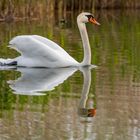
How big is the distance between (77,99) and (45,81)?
137cm

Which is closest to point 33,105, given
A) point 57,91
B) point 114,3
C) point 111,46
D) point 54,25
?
point 57,91

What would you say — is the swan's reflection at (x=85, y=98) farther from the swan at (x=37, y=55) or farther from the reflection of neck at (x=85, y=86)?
the swan at (x=37, y=55)

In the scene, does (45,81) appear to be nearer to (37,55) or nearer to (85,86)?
(85,86)

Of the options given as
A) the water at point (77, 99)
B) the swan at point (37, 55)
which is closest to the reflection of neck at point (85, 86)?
the water at point (77, 99)

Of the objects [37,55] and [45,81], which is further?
[37,55]

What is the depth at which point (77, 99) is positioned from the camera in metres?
8.53

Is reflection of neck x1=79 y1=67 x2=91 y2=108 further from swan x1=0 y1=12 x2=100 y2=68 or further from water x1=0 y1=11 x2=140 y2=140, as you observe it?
swan x1=0 y1=12 x2=100 y2=68

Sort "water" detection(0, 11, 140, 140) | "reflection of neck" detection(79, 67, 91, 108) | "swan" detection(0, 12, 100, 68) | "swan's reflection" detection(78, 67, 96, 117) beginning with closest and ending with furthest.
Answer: "water" detection(0, 11, 140, 140) → "swan's reflection" detection(78, 67, 96, 117) → "reflection of neck" detection(79, 67, 91, 108) → "swan" detection(0, 12, 100, 68)

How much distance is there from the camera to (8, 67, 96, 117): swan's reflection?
27.3 ft

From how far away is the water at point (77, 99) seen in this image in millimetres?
6723

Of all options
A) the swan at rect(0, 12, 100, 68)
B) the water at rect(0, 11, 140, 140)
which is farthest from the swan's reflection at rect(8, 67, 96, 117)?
the swan at rect(0, 12, 100, 68)

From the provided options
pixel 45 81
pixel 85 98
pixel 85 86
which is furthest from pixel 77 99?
pixel 45 81

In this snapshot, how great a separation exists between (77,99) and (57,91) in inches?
21.0

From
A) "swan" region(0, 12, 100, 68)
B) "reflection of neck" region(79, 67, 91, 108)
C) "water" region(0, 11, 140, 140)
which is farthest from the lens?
"swan" region(0, 12, 100, 68)
